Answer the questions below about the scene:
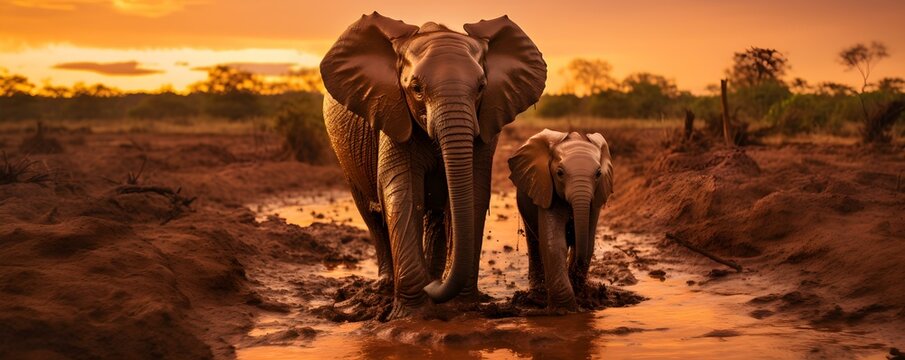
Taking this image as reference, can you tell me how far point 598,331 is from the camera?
7.68 m

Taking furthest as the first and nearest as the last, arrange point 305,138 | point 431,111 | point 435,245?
point 305,138 < point 435,245 < point 431,111

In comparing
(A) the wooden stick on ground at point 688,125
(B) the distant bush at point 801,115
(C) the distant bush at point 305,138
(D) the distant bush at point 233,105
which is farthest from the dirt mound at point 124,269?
(D) the distant bush at point 233,105

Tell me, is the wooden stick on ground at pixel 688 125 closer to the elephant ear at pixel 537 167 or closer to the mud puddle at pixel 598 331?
the mud puddle at pixel 598 331

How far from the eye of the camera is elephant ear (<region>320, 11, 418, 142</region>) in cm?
759

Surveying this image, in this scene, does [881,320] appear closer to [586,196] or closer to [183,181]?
[586,196]

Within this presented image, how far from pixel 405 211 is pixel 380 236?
6.60ft

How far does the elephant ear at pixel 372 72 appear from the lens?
759 cm

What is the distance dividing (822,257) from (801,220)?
1.19 m

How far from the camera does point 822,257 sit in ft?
31.6

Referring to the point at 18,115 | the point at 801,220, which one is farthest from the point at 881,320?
the point at 18,115

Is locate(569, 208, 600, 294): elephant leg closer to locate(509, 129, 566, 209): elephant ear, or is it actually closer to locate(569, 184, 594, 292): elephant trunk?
locate(569, 184, 594, 292): elephant trunk

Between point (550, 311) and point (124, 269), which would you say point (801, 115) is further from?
point (124, 269)

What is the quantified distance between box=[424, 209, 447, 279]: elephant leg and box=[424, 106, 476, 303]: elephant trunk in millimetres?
1208

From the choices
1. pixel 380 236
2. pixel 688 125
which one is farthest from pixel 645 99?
pixel 380 236
